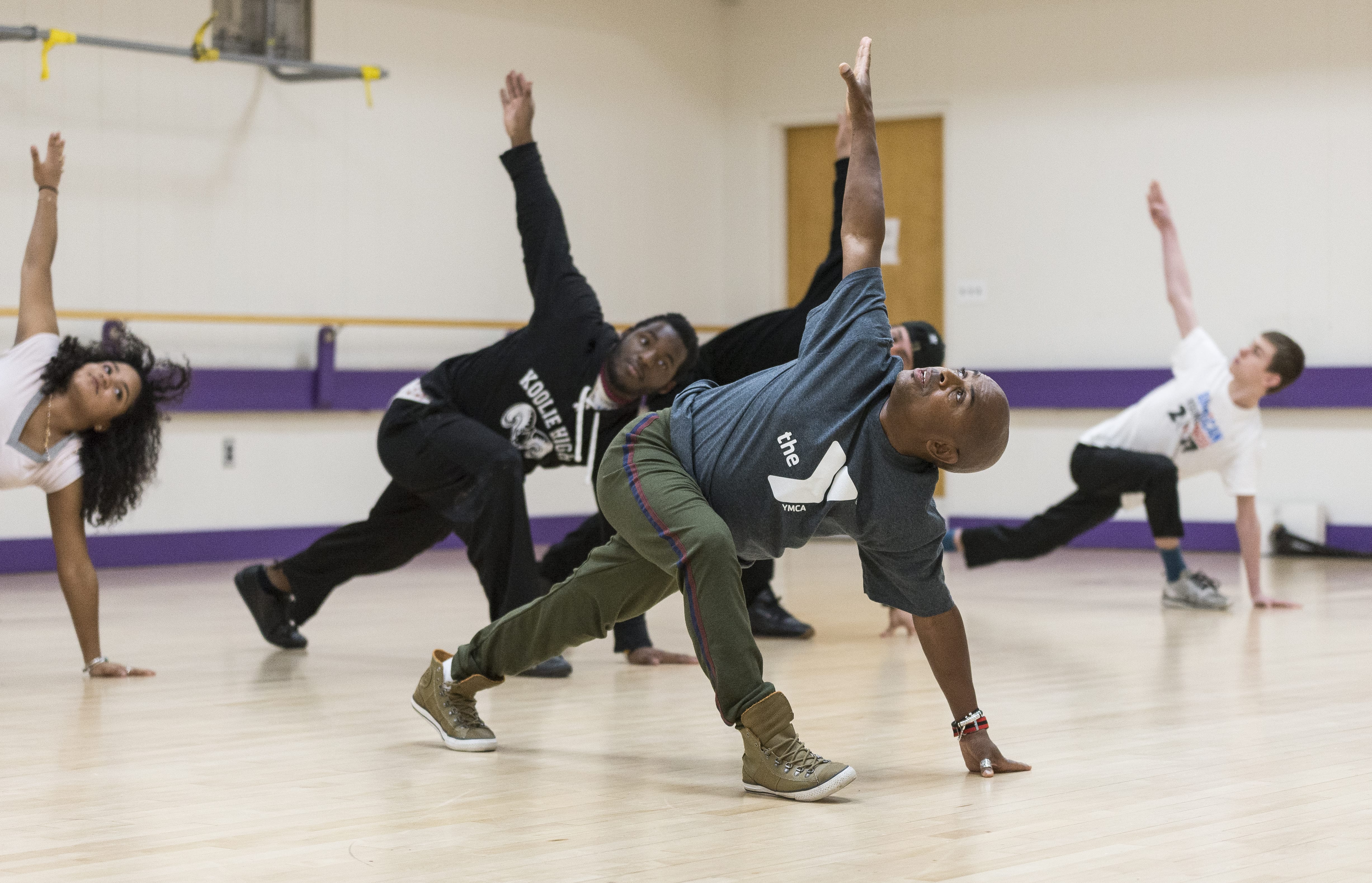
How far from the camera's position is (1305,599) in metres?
6.18

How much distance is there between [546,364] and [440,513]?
50 cm

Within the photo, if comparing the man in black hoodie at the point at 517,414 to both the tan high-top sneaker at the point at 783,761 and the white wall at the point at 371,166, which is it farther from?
the white wall at the point at 371,166

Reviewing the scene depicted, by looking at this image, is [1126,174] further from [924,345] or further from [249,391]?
[249,391]

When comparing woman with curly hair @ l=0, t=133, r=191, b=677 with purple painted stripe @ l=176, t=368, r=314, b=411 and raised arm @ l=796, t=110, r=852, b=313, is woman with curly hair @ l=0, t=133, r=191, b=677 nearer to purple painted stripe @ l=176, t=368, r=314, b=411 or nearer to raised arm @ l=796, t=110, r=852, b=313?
raised arm @ l=796, t=110, r=852, b=313

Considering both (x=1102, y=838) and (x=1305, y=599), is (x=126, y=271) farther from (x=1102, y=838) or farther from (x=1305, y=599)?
(x=1102, y=838)

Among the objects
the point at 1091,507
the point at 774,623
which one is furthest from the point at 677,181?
the point at 774,623

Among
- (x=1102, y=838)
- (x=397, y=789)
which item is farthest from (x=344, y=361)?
(x=1102, y=838)

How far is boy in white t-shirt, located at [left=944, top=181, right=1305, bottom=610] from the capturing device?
19.2 feet

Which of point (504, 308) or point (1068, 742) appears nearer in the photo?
point (1068, 742)

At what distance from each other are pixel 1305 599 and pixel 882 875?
14.5 feet

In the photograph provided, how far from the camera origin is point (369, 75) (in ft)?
25.1

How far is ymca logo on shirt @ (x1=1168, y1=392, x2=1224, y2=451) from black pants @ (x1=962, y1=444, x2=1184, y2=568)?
102 mm

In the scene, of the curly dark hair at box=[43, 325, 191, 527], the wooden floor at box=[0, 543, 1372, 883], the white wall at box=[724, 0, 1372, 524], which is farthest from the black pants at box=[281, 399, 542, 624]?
the white wall at box=[724, 0, 1372, 524]

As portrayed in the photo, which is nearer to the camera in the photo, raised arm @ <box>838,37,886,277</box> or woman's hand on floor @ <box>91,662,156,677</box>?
raised arm @ <box>838,37,886,277</box>
